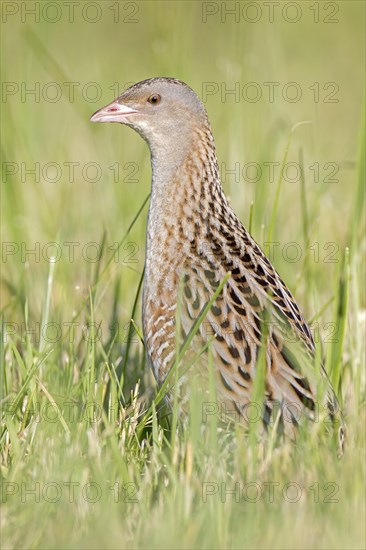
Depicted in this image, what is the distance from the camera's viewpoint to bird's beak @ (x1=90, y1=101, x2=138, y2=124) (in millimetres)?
4680

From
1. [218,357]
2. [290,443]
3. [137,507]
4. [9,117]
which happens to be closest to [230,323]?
[218,357]

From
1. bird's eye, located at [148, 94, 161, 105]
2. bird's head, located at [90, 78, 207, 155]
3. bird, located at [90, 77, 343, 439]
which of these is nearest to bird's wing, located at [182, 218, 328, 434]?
bird, located at [90, 77, 343, 439]

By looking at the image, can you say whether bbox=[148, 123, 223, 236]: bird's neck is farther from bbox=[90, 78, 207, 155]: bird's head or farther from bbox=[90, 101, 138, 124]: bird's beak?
bbox=[90, 101, 138, 124]: bird's beak

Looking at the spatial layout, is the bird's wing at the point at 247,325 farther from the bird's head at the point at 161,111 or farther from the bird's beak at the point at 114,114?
the bird's beak at the point at 114,114

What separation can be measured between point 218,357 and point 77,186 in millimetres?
4056

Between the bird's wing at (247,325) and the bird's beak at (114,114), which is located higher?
the bird's beak at (114,114)

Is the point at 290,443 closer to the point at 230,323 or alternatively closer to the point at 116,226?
the point at 230,323

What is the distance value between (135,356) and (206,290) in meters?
1.11

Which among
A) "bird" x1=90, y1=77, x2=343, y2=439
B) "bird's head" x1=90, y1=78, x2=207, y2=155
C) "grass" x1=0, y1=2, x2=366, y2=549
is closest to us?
"grass" x1=0, y1=2, x2=366, y2=549

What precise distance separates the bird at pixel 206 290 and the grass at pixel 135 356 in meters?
0.13

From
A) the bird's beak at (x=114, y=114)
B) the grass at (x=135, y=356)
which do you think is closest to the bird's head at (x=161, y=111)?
the bird's beak at (x=114, y=114)

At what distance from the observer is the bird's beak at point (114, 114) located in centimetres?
468

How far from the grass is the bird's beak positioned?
0.40 m

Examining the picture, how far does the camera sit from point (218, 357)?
397cm
